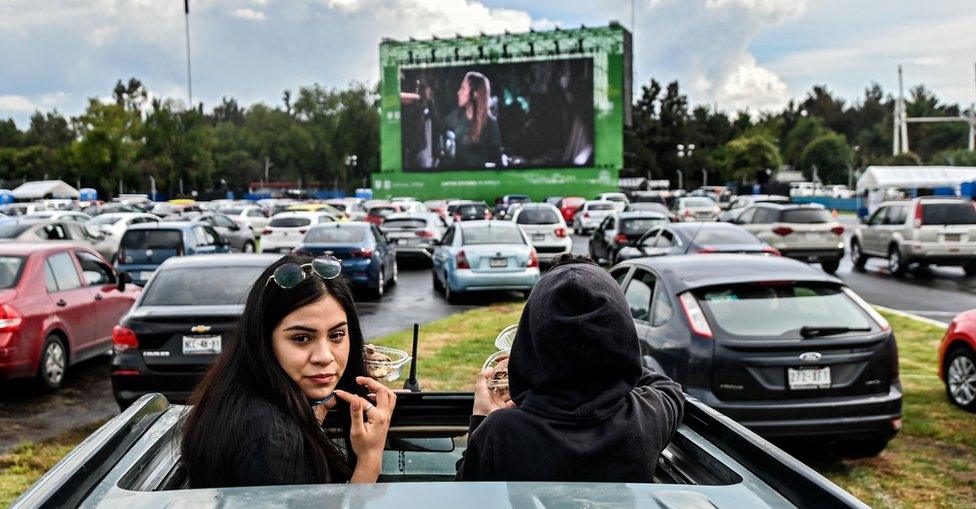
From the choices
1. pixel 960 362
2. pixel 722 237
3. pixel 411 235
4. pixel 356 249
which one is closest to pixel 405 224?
pixel 411 235

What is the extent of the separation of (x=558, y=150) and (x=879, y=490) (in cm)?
5818

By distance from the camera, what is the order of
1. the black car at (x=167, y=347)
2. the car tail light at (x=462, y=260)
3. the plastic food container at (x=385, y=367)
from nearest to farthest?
the plastic food container at (x=385, y=367), the black car at (x=167, y=347), the car tail light at (x=462, y=260)

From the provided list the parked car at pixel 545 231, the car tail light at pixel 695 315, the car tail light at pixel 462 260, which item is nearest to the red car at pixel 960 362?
the car tail light at pixel 695 315

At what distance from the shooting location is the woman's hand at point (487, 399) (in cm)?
279

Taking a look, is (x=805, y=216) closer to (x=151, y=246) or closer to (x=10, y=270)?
(x=151, y=246)

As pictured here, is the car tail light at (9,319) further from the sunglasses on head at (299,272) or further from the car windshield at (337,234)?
the car windshield at (337,234)

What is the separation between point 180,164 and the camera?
87250 mm

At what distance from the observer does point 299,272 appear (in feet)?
8.61

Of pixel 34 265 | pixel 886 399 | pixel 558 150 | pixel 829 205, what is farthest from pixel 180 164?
pixel 886 399

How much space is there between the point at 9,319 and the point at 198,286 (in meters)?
2.02

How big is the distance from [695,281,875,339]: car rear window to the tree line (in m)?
68.5

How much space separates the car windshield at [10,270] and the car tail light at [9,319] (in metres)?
0.37

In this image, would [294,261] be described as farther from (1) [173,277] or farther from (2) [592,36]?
(2) [592,36]

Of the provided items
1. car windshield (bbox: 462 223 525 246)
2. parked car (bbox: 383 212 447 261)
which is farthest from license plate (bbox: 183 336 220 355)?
parked car (bbox: 383 212 447 261)
